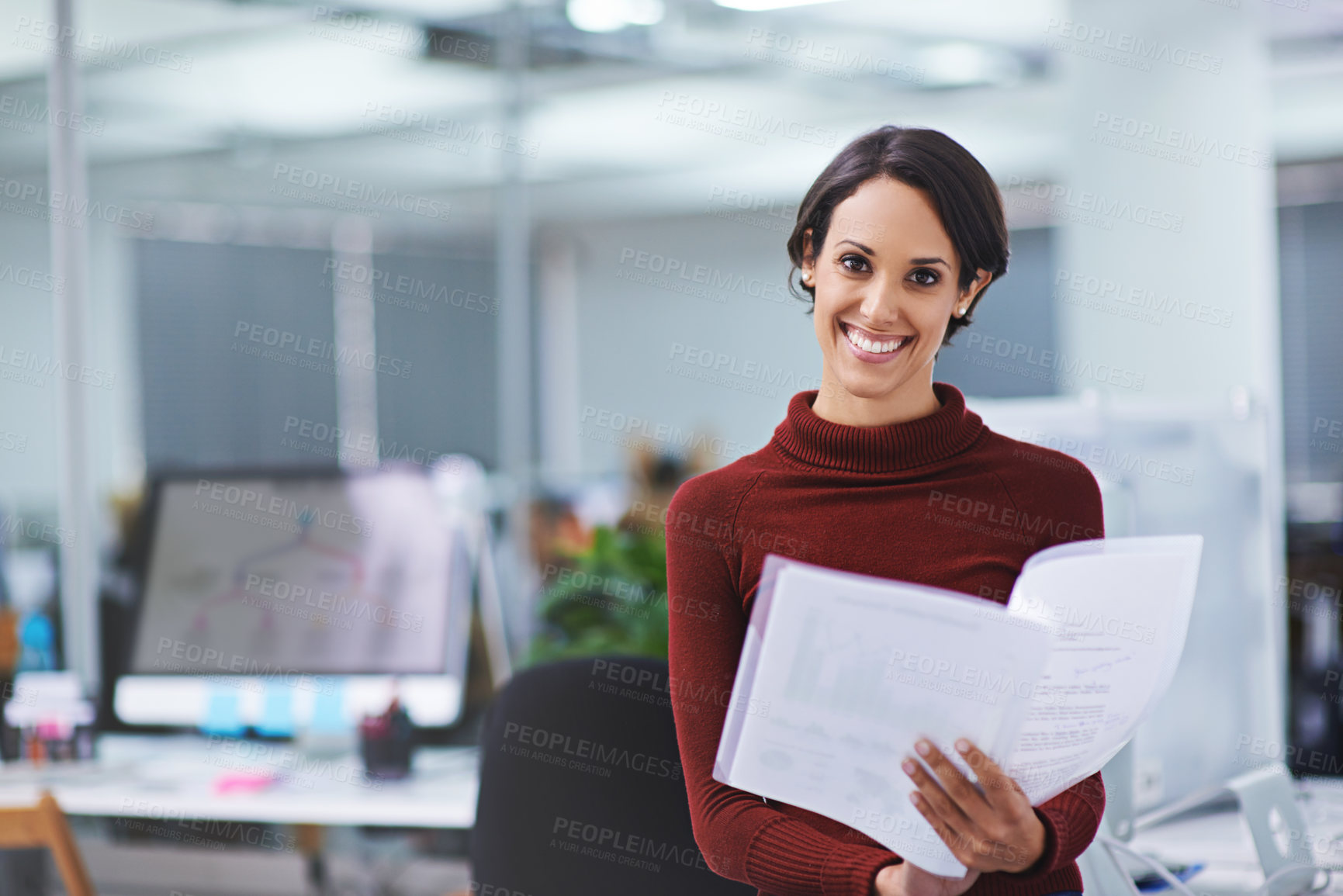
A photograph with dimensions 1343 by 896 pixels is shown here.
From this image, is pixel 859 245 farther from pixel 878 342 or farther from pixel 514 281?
pixel 514 281

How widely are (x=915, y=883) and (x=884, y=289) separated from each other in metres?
0.48

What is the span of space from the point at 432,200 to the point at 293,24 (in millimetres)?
3431

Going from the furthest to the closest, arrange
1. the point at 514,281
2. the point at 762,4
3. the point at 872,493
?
the point at 762,4, the point at 514,281, the point at 872,493

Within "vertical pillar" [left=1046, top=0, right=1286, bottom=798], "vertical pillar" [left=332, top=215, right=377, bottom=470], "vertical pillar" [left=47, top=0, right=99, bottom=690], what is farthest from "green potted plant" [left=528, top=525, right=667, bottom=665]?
"vertical pillar" [left=332, top=215, right=377, bottom=470]

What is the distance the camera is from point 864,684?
855 mm

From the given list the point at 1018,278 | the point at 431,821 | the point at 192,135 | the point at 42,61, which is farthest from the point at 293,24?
the point at 1018,278

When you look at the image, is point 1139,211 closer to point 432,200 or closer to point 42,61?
point 42,61

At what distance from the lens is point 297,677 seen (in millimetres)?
2408

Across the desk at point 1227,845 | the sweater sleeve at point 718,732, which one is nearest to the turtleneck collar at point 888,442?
the sweater sleeve at point 718,732

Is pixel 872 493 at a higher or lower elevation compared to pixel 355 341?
lower

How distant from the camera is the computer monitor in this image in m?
2.36

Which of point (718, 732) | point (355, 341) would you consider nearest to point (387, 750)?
point (718, 732)

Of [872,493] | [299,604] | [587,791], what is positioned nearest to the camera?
[872,493]

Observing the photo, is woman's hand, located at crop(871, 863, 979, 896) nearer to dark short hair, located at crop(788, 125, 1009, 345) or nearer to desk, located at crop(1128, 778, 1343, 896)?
dark short hair, located at crop(788, 125, 1009, 345)
